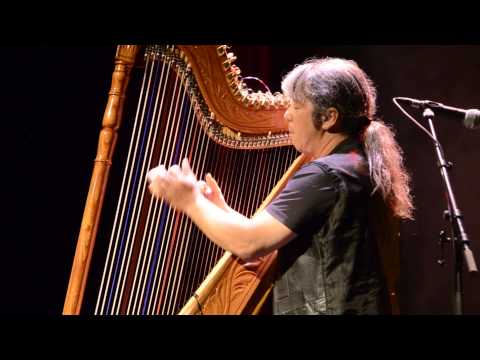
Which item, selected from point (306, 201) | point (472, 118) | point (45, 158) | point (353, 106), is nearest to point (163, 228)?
point (306, 201)

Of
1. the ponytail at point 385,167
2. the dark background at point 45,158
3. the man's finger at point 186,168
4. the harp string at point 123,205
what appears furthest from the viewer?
the dark background at point 45,158

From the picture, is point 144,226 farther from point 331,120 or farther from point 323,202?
point 331,120

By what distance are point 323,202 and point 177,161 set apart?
50 centimetres

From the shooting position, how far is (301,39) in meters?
2.30

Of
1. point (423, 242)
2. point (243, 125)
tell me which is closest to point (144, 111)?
point (243, 125)

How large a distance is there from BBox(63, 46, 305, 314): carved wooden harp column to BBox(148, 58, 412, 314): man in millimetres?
103

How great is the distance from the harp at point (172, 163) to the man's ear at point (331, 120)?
0.24 metres

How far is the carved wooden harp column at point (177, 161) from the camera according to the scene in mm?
1754

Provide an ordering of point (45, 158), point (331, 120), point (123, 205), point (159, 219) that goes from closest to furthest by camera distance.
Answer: point (123, 205), point (159, 219), point (331, 120), point (45, 158)

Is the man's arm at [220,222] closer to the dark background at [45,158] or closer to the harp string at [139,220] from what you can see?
the harp string at [139,220]

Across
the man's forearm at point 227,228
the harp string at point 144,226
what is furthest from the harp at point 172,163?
the man's forearm at point 227,228

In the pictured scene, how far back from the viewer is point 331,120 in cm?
202

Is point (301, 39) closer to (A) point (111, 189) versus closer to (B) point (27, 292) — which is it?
(A) point (111, 189)

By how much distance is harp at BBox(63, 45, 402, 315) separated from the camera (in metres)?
1.75
